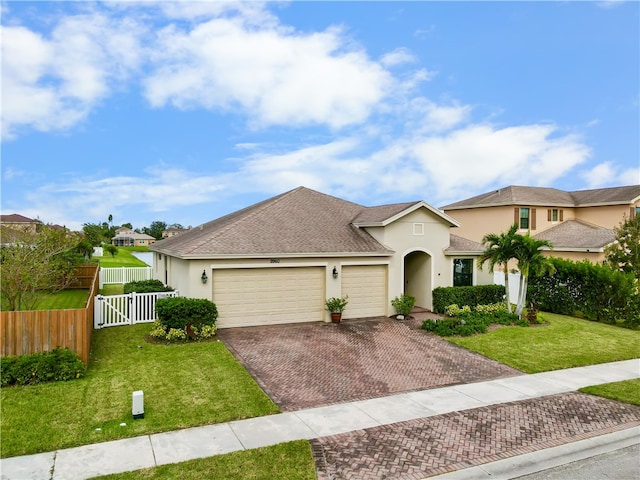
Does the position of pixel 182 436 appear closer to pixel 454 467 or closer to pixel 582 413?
pixel 454 467

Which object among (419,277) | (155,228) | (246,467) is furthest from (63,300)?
(155,228)

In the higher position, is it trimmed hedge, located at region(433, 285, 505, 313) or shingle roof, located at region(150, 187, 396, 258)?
shingle roof, located at region(150, 187, 396, 258)

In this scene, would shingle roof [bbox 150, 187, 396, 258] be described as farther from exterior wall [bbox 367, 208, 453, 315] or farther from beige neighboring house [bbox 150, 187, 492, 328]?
exterior wall [bbox 367, 208, 453, 315]

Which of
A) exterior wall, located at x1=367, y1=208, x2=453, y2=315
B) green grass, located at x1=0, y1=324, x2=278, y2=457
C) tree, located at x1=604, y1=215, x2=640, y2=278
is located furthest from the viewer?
tree, located at x1=604, y1=215, x2=640, y2=278

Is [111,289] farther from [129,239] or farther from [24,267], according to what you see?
[129,239]

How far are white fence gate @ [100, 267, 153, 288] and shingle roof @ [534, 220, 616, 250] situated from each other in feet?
87.2

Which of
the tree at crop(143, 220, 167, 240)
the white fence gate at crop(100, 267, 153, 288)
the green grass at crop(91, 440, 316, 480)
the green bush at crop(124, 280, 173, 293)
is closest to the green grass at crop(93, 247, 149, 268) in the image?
the white fence gate at crop(100, 267, 153, 288)

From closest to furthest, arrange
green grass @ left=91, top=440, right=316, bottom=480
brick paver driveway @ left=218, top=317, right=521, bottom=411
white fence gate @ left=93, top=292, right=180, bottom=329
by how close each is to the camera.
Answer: green grass @ left=91, top=440, right=316, bottom=480
brick paver driveway @ left=218, top=317, right=521, bottom=411
white fence gate @ left=93, top=292, right=180, bottom=329

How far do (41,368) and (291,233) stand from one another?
1005 cm

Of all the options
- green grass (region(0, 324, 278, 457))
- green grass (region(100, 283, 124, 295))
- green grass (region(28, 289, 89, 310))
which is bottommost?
green grass (region(0, 324, 278, 457))

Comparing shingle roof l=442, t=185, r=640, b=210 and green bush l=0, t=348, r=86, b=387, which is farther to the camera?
shingle roof l=442, t=185, r=640, b=210

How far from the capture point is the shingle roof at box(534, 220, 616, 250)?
2523 cm

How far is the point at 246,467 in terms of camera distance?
6281 millimetres

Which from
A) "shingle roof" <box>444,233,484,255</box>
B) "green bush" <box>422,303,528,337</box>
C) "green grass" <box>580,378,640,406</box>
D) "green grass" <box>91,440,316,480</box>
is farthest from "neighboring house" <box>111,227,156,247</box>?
"green grass" <box>580,378,640,406</box>
